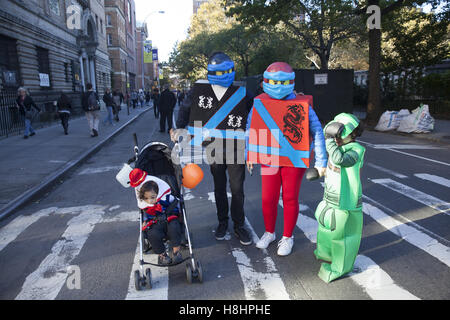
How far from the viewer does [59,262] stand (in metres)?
3.95

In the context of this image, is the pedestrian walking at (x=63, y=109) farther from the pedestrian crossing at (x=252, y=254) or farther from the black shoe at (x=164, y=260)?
the black shoe at (x=164, y=260)

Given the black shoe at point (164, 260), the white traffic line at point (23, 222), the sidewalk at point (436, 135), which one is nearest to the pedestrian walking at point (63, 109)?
the white traffic line at point (23, 222)

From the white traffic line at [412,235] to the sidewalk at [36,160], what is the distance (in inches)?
223

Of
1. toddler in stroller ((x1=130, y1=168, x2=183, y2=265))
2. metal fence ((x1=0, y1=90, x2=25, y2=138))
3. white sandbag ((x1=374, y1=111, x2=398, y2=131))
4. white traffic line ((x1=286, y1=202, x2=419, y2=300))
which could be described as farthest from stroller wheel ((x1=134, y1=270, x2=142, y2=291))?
white sandbag ((x1=374, y1=111, x2=398, y2=131))

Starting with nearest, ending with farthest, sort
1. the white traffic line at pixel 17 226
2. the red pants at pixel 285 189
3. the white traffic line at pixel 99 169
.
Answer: the red pants at pixel 285 189 < the white traffic line at pixel 17 226 < the white traffic line at pixel 99 169

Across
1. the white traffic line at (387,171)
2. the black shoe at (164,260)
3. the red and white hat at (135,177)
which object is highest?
the red and white hat at (135,177)

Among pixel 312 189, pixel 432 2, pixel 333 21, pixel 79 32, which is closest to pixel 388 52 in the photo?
pixel 333 21

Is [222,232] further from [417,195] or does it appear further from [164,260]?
[417,195]

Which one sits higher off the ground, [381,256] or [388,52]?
[388,52]

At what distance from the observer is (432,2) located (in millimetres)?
17484

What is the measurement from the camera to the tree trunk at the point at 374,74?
17.5m

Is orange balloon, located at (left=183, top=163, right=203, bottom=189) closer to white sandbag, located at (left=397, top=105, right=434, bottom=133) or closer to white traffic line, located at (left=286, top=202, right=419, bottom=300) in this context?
white traffic line, located at (left=286, top=202, right=419, bottom=300)
